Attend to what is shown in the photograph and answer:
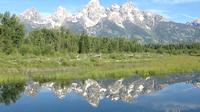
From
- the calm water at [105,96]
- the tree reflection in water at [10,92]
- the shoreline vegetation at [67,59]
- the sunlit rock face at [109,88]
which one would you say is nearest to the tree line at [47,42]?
the shoreline vegetation at [67,59]

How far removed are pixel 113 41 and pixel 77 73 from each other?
11827 centimetres

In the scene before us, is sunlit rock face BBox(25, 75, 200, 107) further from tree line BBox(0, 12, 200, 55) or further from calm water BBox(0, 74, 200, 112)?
tree line BBox(0, 12, 200, 55)

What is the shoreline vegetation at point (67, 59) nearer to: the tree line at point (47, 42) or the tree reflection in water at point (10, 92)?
the tree line at point (47, 42)

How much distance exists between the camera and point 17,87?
168 ft

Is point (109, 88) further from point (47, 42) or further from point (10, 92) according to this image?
point (47, 42)

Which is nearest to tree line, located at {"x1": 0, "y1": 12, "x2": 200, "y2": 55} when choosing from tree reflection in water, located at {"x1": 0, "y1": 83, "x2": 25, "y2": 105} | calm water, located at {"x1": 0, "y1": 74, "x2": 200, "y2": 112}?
tree reflection in water, located at {"x1": 0, "y1": 83, "x2": 25, "y2": 105}

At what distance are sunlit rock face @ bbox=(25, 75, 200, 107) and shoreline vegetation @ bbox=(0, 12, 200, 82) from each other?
16.0 ft

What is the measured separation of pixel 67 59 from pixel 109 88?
38.5 metres

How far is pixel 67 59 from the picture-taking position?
89.0 metres

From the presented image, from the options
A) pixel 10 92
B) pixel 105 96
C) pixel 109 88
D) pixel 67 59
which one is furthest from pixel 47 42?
pixel 105 96

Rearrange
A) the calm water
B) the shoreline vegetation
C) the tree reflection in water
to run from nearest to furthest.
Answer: the calm water < the tree reflection in water < the shoreline vegetation

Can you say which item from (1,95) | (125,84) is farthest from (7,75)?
(125,84)

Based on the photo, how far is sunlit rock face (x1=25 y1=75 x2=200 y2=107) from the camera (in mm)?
45906

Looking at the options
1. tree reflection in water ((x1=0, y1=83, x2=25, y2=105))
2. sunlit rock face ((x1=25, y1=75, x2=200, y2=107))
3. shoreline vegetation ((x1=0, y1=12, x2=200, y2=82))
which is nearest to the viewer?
tree reflection in water ((x1=0, y1=83, x2=25, y2=105))
